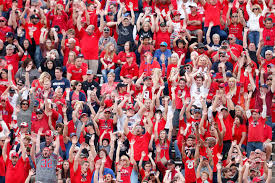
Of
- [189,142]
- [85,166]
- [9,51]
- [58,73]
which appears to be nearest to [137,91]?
[58,73]

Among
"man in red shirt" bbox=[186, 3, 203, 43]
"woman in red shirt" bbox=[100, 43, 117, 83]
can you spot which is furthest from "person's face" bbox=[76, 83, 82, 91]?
"man in red shirt" bbox=[186, 3, 203, 43]

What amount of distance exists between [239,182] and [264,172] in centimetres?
63

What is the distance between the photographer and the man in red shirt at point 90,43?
26359 mm

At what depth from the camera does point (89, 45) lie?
26.5 metres

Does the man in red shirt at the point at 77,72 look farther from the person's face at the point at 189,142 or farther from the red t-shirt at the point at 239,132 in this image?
the red t-shirt at the point at 239,132

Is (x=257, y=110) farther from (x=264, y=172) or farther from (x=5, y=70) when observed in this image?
(x=5, y=70)

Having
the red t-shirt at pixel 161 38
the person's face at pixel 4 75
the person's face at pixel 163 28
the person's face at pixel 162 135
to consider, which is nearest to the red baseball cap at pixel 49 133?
the person's face at pixel 162 135

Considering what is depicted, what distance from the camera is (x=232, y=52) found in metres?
26.1

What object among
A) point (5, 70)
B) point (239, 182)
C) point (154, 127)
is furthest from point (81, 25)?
point (239, 182)

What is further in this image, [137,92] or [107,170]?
[137,92]

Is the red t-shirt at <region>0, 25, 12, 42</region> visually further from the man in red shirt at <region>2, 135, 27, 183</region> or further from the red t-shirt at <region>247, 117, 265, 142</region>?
the red t-shirt at <region>247, 117, 265, 142</region>

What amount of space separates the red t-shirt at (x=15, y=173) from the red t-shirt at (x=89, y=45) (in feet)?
15.6

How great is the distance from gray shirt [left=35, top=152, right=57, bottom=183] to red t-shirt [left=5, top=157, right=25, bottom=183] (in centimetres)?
40

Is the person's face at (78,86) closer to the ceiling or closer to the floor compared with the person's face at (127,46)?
closer to the floor
